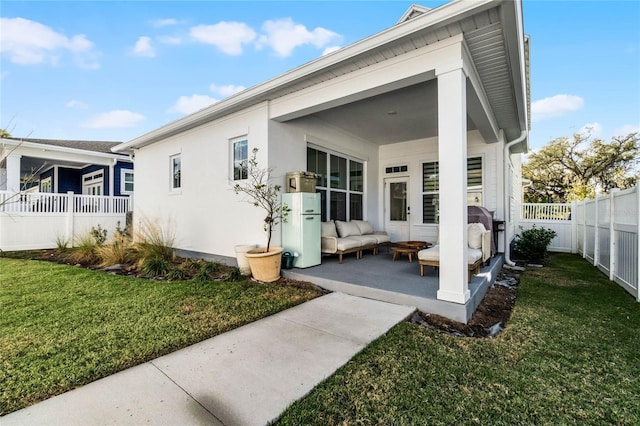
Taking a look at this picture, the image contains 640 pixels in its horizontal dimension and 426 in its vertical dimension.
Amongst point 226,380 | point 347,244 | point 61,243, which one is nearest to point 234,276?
point 347,244

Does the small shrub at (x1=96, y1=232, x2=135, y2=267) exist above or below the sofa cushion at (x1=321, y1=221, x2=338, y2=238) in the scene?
below

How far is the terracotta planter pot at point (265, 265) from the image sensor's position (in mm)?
4773

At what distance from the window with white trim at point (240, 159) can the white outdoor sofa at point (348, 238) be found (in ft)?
6.83

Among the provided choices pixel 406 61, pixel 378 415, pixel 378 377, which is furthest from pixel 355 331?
pixel 406 61

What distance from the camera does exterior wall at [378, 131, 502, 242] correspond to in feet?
23.2

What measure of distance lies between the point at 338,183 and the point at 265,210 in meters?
2.52

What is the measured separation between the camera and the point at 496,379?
213 cm

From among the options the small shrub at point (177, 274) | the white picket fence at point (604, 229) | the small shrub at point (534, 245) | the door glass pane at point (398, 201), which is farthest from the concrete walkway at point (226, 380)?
the small shrub at point (534, 245)

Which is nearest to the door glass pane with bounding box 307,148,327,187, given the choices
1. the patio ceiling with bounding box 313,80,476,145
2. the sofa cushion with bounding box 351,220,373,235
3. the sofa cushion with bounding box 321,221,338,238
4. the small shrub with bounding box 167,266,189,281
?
the patio ceiling with bounding box 313,80,476,145

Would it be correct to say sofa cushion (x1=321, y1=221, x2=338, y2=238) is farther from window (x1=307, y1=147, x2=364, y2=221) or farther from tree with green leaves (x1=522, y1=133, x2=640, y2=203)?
A: tree with green leaves (x1=522, y1=133, x2=640, y2=203)

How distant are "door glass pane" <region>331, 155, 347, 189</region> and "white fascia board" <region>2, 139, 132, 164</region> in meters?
9.57

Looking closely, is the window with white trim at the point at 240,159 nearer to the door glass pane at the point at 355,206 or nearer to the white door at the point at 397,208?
the door glass pane at the point at 355,206

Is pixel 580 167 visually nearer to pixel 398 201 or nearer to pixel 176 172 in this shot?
pixel 398 201

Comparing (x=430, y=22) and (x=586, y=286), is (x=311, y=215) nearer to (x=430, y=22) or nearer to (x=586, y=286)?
(x=430, y=22)
